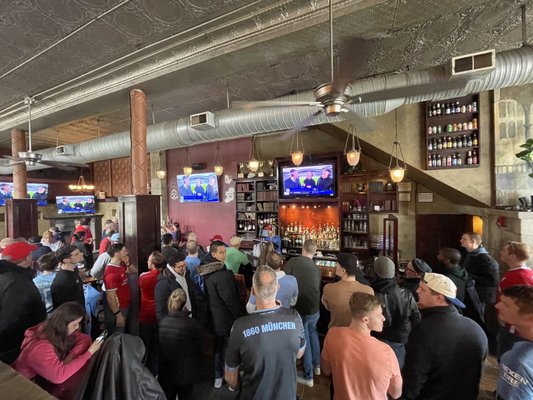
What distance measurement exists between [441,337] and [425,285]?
1.01 ft

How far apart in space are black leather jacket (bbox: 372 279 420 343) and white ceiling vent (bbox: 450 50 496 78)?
222 cm

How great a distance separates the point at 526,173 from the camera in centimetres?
400

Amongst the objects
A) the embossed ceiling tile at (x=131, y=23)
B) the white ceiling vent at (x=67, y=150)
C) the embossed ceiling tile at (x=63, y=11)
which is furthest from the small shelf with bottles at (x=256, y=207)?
the embossed ceiling tile at (x=63, y=11)

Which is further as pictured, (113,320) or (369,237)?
(369,237)

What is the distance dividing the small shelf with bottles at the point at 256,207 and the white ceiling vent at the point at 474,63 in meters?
4.48

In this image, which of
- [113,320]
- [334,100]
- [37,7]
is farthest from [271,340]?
[37,7]

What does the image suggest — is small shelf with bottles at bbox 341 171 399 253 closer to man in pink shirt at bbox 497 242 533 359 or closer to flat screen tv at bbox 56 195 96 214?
man in pink shirt at bbox 497 242 533 359

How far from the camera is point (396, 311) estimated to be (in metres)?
2.21

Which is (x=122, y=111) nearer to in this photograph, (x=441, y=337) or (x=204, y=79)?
(x=204, y=79)

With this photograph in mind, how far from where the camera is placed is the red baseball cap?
264 centimetres

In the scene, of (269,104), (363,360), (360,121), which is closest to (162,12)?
(269,104)

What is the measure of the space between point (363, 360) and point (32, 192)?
36.2 ft

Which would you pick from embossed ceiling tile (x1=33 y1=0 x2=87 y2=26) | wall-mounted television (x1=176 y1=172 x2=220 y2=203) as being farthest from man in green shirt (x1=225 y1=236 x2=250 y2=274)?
wall-mounted television (x1=176 y1=172 x2=220 y2=203)

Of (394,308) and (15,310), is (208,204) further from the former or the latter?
(394,308)
